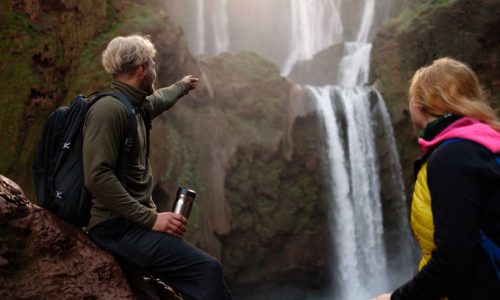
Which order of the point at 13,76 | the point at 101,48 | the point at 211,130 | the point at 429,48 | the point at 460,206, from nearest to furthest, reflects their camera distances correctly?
the point at 460,206 → the point at 13,76 → the point at 101,48 → the point at 211,130 → the point at 429,48

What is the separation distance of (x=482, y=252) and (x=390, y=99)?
1488 cm

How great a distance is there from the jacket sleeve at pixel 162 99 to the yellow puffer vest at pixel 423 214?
197cm

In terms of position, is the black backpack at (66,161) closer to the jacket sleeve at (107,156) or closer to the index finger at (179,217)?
the jacket sleeve at (107,156)

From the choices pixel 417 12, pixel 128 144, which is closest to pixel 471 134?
pixel 128 144

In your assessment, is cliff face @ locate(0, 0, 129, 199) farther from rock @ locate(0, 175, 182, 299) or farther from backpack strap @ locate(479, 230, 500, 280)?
backpack strap @ locate(479, 230, 500, 280)

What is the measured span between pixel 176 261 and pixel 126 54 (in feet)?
4.34

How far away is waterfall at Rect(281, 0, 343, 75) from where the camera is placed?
105ft

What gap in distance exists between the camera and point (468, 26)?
49.4 feet

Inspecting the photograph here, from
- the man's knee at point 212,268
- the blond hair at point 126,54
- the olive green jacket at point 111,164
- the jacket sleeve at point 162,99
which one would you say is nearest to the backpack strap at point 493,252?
the man's knee at point 212,268

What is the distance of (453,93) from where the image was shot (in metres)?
1.93

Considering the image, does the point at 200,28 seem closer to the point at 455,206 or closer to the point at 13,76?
the point at 13,76

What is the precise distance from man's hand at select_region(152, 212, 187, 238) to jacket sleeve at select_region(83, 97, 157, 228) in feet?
0.33

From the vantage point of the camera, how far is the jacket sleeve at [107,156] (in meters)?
2.41

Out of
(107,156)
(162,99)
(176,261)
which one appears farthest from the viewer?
(162,99)
